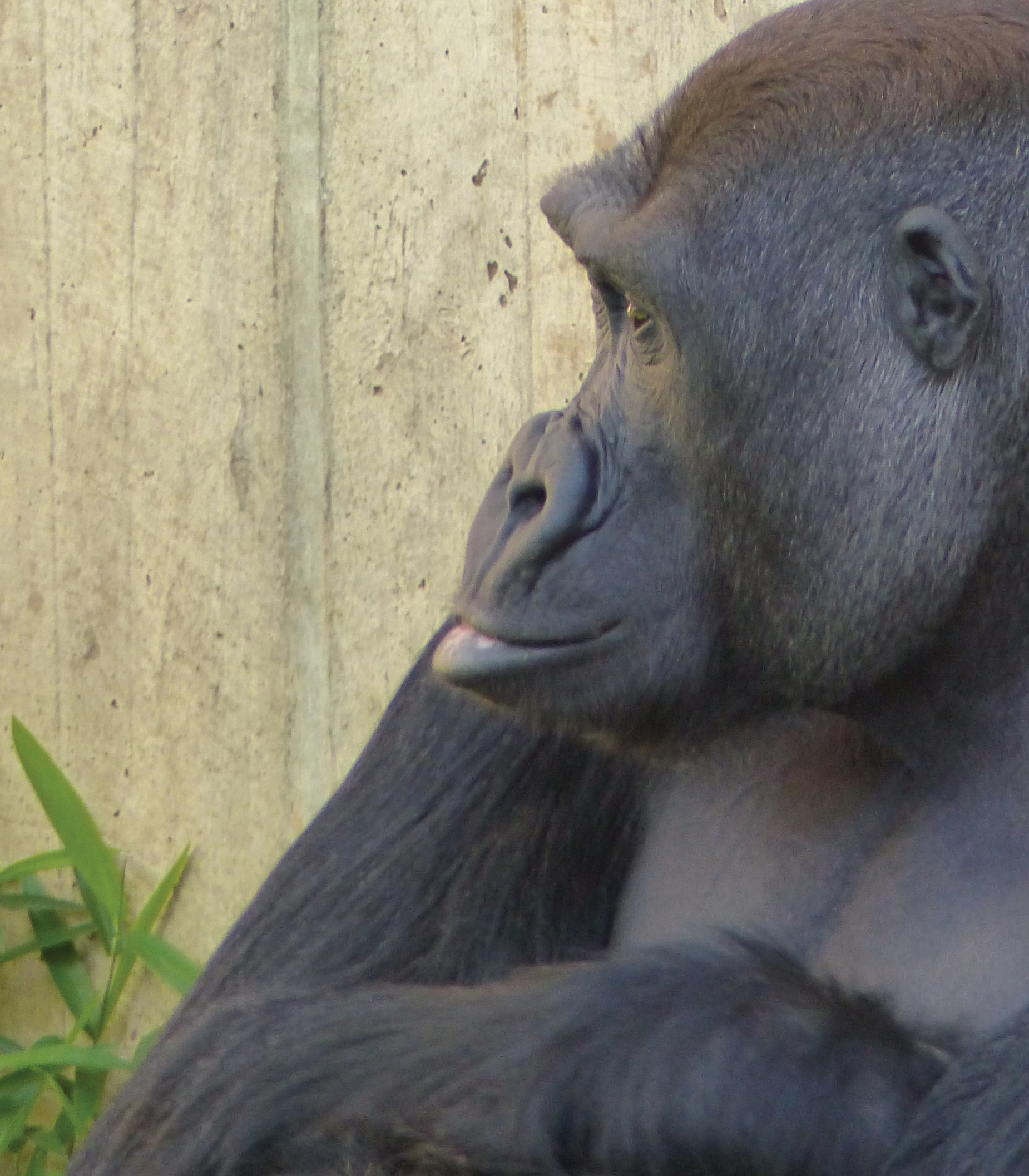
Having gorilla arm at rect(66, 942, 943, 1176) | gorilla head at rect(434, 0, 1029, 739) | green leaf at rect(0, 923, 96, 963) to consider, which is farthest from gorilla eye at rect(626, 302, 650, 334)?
green leaf at rect(0, 923, 96, 963)

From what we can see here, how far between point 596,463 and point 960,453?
25cm

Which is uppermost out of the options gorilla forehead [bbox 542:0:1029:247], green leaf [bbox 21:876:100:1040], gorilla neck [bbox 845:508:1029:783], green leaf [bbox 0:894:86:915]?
gorilla forehead [bbox 542:0:1029:247]

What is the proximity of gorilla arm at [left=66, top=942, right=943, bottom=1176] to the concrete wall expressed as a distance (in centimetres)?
96

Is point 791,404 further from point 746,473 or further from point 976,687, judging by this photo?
point 976,687

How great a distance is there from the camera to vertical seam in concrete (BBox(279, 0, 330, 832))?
94.7 inches

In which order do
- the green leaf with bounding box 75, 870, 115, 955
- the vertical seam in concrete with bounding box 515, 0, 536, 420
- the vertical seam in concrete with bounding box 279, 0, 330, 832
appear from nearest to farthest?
the vertical seam in concrete with bounding box 515, 0, 536, 420
the vertical seam in concrete with bounding box 279, 0, 330, 832
the green leaf with bounding box 75, 870, 115, 955

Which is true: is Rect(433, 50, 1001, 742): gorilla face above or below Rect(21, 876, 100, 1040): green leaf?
above

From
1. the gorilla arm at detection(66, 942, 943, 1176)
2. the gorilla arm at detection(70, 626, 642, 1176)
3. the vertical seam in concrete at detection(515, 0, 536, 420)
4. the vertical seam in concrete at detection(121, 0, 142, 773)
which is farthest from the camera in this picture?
the vertical seam in concrete at detection(121, 0, 142, 773)

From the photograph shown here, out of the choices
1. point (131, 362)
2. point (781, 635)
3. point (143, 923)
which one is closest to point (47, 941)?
point (143, 923)

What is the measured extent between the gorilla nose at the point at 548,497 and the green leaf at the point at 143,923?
133cm

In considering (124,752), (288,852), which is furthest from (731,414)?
(124,752)

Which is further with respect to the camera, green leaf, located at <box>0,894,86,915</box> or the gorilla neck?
green leaf, located at <box>0,894,86,915</box>

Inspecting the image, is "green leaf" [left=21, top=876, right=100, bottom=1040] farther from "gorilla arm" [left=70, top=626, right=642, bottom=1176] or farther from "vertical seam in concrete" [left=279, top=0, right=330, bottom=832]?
"gorilla arm" [left=70, top=626, right=642, bottom=1176]

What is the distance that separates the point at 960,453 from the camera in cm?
131
